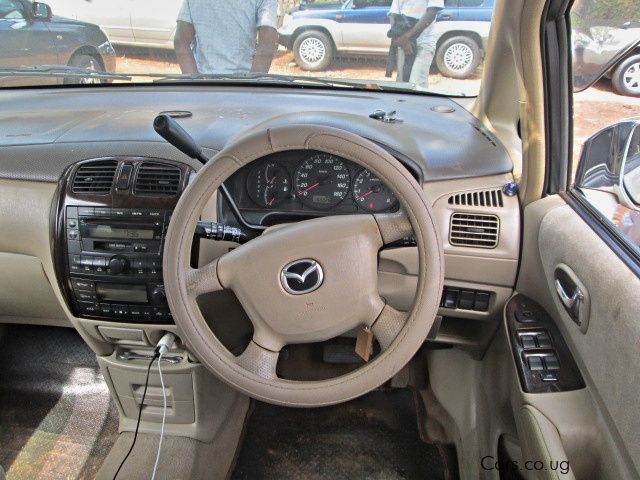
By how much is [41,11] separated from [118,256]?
1211mm

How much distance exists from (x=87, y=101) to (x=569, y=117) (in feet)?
5.87

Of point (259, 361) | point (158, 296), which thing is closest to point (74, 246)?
point (158, 296)

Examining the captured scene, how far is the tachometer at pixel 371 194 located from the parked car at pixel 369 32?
1.91 feet

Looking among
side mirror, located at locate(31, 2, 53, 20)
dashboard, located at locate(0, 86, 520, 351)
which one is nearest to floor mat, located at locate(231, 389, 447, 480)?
dashboard, located at locate(0, 86, 520, 351)

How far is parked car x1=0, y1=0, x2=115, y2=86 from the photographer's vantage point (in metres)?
2.17

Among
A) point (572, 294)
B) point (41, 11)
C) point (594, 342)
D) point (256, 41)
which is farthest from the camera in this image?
point (41, 11)

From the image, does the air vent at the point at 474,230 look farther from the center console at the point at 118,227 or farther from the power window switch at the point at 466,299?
the center console at the point at 118,227

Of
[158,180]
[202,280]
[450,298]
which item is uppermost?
[158,180]

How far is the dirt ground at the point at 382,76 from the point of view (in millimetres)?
1501

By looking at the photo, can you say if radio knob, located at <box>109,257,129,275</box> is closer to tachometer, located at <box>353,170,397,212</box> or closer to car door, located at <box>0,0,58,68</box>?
tachometer, located at <box>353,170,397,212</box>

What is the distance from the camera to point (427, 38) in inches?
74.5

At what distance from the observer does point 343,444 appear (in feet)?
7.23

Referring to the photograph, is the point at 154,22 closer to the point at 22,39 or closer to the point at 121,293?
the point at 22,39

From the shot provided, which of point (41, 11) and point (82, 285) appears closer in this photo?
point (82, 285)
